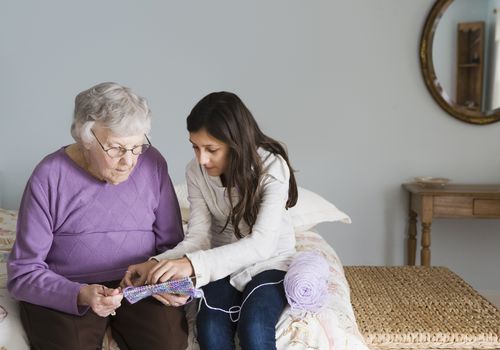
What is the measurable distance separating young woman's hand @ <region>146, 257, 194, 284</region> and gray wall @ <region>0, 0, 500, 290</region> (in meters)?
1.81

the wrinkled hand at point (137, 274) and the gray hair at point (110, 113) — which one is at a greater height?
the gray hair at point (110, 113)

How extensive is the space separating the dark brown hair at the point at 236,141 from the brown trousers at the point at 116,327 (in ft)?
1.13

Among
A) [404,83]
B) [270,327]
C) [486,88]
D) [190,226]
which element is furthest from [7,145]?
[486,88]

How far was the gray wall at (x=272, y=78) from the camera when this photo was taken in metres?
3.26

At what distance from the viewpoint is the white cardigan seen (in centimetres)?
164

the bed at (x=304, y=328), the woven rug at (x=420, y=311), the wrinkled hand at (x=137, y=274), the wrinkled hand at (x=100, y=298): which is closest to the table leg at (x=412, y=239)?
the woven rug at (x=420, y=311)

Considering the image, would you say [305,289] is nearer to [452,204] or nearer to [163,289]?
[163,289]

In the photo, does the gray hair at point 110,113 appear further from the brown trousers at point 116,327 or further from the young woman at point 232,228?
the brown trousers at point 116,327

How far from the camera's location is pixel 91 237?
163 cm

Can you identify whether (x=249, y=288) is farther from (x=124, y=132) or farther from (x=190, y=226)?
(x=124, y=132)

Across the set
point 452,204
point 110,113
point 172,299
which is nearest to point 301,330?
point 172,299

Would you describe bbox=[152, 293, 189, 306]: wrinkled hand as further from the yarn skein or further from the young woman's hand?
the yarn skein

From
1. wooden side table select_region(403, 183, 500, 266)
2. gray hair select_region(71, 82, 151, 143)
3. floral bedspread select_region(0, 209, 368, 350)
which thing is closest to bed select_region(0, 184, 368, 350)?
floral bedspread select_region(0, 209, 368, 350)

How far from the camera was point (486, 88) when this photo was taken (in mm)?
3258
